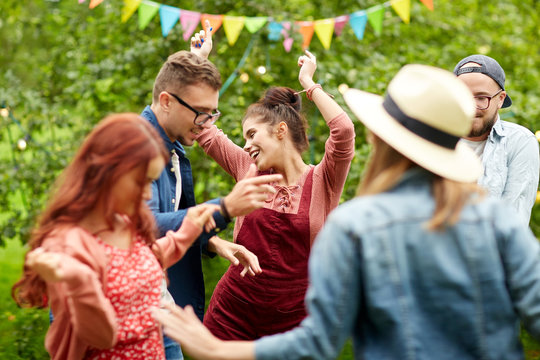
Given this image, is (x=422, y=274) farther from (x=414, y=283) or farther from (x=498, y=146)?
(x=498, y=146)

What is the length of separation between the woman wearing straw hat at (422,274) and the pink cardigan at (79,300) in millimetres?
284

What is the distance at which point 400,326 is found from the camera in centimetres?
161

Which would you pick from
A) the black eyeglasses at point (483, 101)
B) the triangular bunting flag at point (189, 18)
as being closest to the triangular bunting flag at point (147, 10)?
the triangular bunting flag at point (189, 18)

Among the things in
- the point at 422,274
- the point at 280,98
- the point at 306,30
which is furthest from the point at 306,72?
the point at 306,30

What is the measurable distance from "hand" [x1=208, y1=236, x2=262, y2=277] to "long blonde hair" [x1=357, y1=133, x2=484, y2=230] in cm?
110

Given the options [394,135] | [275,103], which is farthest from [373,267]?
[275,103]

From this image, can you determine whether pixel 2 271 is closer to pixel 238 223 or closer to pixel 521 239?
pixel 238 223

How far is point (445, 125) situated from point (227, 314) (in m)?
1.76

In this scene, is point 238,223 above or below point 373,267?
below

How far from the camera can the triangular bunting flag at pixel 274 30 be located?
5.28m

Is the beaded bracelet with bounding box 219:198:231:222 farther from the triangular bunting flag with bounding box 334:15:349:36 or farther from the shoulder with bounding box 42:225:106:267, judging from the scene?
the triangular bunting flag with bounding box 334:15:349:36

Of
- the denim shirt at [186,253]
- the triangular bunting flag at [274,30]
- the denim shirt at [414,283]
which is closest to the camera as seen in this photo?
the denim shirt at [414,283]

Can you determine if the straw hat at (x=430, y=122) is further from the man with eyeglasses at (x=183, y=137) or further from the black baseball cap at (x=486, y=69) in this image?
the black baseball cap at (x=486, y=69)

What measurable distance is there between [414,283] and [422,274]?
0.03m
